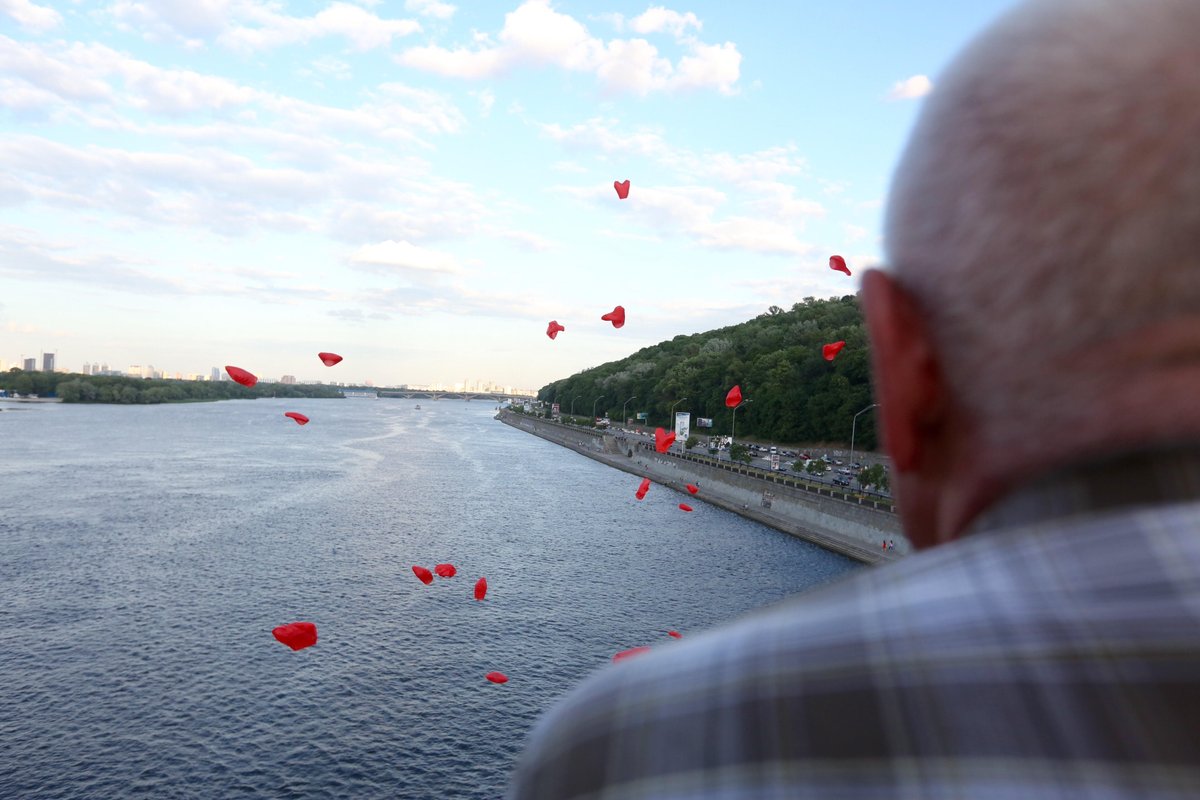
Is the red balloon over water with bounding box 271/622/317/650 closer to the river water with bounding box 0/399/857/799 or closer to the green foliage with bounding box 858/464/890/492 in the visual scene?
the river water with bounding box 0/399/857/799

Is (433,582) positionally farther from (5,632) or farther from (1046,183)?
(1046,183)

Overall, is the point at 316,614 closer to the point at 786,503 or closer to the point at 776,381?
the point at 786,503

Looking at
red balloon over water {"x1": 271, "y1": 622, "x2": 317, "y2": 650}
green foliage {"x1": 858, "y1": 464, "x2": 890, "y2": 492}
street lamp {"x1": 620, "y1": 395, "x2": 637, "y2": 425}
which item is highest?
street lamp {"x1": 620, "y1": 395, "x2": 637, "y2": 425}

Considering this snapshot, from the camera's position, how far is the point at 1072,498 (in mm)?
753

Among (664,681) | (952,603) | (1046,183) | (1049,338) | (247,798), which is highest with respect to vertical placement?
(1046,183)

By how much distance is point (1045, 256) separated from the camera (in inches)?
32.4

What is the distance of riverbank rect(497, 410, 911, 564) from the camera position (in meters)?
36.3

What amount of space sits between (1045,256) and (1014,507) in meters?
0.26

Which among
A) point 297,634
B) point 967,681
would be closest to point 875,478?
point 297,634

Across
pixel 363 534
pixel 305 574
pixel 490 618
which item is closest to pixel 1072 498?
pixel 490 618

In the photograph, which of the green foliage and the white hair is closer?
the white hair

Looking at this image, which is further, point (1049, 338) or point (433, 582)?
point (433, 582)

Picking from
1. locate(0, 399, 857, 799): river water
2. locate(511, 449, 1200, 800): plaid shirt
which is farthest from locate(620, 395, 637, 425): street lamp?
locate(511, 449, 1200, 800): plaid shirt

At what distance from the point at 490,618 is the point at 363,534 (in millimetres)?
13652
